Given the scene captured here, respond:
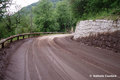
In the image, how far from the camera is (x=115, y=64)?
13.2ft

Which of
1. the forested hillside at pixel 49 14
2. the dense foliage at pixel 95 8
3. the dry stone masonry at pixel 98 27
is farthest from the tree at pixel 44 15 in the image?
the dry stone masonry at pixel 98 27

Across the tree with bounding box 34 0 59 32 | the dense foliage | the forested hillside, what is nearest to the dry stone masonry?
the forested hillside

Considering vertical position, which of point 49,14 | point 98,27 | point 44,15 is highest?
point 49,14

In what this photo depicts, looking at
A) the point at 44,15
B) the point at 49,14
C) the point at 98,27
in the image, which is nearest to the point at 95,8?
the point at 98,27

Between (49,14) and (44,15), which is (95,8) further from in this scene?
(49,14)

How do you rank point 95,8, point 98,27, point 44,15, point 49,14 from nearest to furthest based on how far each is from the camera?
point 98,27 → point 95,8 → point 44,15 → point 49,14

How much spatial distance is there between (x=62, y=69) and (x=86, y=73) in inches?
37.4

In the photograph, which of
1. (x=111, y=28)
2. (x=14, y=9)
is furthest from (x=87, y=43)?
(x=14, y=9)

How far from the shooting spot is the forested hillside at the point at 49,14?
27.7 feet

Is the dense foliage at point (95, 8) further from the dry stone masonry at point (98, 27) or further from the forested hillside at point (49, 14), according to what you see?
the dry stone masonry at point (98, 27)

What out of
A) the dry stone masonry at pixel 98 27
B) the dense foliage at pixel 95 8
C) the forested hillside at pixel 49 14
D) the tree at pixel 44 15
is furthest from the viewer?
the tree at pixel 44 15

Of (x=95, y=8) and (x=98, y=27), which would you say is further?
(x=95, y=8)

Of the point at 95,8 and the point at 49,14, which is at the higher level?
the point at 49,14

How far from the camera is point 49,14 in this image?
31875mm
